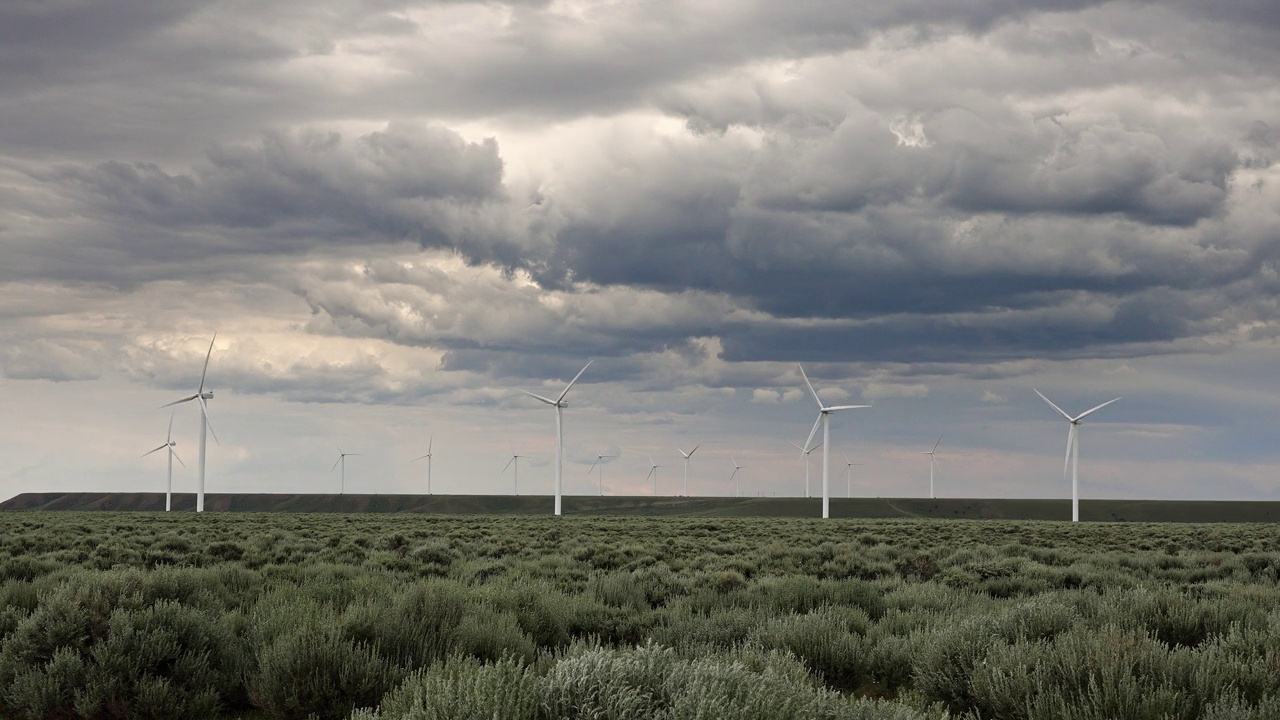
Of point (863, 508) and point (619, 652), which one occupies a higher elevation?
point (619, 652)

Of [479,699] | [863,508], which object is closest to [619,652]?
[479,699]

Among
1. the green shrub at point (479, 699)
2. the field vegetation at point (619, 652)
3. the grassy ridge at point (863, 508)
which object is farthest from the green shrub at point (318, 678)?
the grassy ridge at point (863, 508)

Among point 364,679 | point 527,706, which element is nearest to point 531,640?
point 364,679

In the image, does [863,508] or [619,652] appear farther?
[863,508]

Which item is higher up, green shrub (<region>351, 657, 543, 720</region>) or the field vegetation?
green shrub (<region>351, 657, 543, 720</region>)

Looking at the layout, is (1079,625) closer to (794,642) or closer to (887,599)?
(794,642)

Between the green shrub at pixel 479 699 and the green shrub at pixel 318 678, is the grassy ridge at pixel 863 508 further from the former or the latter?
the green shrub at pixel 479 699

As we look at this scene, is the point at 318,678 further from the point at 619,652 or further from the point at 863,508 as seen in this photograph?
the point at 863,508

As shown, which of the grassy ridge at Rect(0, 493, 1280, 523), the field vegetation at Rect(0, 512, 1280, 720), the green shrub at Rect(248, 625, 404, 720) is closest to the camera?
the field vegetation at Rect(0, 512, 1280, 720)

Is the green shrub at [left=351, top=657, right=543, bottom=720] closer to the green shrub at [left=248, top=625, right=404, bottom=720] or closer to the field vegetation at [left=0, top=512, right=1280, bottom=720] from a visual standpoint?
the field vegetation at [left=0, top=512, right=1280, bottom=720]

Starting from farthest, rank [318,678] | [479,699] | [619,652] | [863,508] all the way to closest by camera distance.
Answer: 1. [863,508]
2. [318,678]
3. [619,652]
4. [479,699]

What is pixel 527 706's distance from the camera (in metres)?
6.25

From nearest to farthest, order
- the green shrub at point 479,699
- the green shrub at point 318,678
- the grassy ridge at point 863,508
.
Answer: the green shrub at point 479,699
the green shrub at point 318,678
the grassy ridge at point 863,508

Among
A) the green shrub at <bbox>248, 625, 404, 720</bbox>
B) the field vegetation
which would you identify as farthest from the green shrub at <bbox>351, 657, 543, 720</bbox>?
the green shrub at <bbox>248, 625, 404, 720</bbox>
